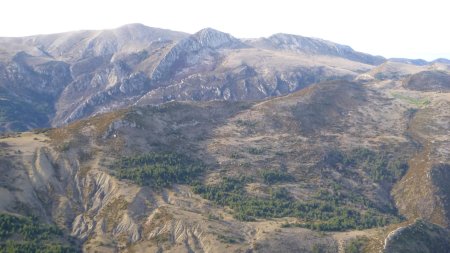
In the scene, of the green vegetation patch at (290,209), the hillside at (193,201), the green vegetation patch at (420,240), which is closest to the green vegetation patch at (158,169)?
the hillside at (193,201)

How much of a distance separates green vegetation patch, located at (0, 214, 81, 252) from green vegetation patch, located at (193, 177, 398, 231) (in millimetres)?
51436

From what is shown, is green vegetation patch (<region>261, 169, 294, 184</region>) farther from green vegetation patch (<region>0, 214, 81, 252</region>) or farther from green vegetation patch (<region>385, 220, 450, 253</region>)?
green vegetation patch (<region>0, 214, 81, 252</region>)

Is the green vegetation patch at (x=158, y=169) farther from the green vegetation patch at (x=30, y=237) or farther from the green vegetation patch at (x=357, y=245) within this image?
the green vegetation patch at (x=357, y=245)

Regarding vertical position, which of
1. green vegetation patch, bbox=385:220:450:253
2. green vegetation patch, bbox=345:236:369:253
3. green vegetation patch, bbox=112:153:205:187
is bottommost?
green vegetation patch, bbox=112:153:205:187

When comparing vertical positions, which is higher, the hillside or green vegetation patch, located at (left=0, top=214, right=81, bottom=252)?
the hillside

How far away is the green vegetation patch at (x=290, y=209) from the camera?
6250 inches

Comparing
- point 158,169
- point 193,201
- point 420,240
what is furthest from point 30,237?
point 420,240

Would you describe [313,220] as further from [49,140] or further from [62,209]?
[49,140]

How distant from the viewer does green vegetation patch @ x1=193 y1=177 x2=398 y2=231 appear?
15875 cm

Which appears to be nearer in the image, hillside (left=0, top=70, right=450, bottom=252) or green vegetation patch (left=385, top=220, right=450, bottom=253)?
green vegetation patch (left=385, top=220, right=450, bottom=253)

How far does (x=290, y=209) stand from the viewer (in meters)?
168

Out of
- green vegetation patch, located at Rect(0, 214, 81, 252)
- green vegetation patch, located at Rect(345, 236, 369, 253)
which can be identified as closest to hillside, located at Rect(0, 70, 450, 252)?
green vegetation patch, located at Rect(345, 236, 369, 253)

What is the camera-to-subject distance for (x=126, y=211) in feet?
504

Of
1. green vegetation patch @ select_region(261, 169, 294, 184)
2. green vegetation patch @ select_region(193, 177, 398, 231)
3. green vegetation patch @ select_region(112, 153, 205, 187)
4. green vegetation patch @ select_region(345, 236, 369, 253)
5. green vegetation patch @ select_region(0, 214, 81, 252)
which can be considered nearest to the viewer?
green vegetation patch @ select_region(0, 214, 81, 252)
